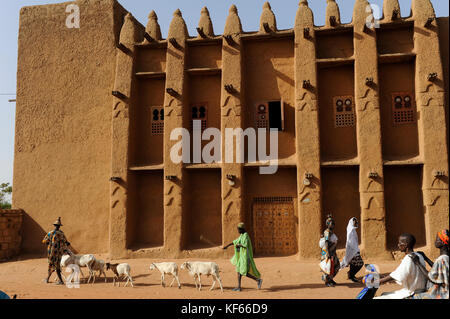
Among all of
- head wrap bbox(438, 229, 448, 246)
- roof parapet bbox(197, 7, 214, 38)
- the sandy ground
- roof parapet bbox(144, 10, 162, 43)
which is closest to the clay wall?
roof parapet bbox(144, 10, 162, 43)

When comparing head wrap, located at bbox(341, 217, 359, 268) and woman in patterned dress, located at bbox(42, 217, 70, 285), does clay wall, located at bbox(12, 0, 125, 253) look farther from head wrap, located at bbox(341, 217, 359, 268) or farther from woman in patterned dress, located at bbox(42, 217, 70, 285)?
head wrap, located at bbox(341, 217, 359, 268)

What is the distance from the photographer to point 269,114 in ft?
44.4

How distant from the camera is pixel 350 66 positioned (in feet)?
43.5

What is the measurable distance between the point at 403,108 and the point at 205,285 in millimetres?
8801

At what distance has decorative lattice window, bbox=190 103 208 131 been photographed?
13992 millimetres

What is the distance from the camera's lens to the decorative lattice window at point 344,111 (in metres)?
13.1

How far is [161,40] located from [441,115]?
33.3 feet

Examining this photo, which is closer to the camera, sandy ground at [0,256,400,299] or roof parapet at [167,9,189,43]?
sandy ground at [0,256,400,299]

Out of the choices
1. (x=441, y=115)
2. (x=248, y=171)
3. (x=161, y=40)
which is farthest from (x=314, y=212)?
(x=161, y=40)

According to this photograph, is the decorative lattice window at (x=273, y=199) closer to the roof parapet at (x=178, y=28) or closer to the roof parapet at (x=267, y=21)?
the roof parapet at (x=267, y=21)

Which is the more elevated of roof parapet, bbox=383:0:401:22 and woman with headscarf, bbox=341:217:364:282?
roof parapet, bbox=383:0:401:22

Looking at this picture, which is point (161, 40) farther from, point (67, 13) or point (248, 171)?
point (248, 171)

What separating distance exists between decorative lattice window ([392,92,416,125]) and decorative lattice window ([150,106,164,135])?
8.26 meters

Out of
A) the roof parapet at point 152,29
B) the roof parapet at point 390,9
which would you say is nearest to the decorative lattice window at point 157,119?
the roof parapet at point 152,29
